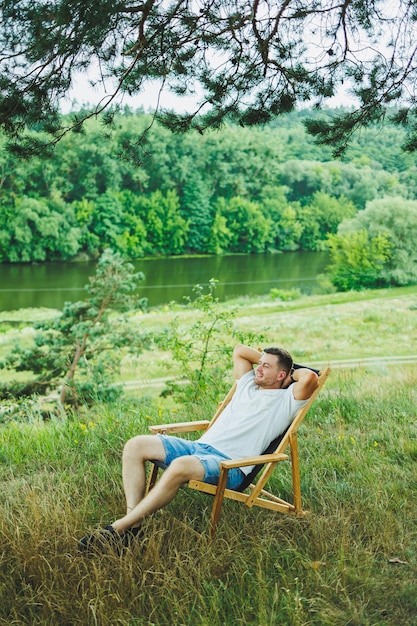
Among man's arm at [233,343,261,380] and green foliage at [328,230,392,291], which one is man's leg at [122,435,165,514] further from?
green foliage at [328,230,392,291]

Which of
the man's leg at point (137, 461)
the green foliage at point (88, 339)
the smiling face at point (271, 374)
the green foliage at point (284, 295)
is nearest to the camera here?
the man's leg at point (137, 461)

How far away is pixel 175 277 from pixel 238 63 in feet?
103

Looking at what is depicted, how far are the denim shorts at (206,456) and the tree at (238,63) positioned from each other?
6.26 feet

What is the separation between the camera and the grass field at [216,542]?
7.90 ft

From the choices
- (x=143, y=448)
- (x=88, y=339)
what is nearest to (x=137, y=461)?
(x=143, y=448)

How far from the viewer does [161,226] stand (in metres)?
43.0

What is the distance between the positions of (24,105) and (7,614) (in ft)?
8.31

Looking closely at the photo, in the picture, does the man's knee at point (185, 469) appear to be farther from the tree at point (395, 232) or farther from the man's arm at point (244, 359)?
the tree at point (395, 232)

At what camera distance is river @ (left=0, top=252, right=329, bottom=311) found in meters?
30.2

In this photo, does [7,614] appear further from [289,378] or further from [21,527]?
[289,378]

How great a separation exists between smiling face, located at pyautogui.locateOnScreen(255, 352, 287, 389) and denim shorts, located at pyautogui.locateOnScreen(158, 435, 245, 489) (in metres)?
0.47

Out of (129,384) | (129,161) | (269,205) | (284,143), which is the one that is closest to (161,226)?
(269,205)

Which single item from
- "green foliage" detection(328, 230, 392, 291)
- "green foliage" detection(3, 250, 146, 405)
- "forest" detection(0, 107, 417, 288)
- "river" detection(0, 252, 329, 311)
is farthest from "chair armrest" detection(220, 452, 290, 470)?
"forest" detection(0, 107, 417, 288)

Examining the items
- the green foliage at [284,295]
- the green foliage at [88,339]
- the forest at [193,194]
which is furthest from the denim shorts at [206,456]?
the forest at [193,194]
